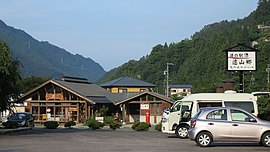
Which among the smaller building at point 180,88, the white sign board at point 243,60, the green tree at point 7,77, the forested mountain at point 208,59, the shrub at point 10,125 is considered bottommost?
the shrub at point 10,125

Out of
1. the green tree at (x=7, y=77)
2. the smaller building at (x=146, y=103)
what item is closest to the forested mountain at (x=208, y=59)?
the smaller building at (x=146, y=103)

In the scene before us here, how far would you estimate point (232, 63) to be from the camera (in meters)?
33.5

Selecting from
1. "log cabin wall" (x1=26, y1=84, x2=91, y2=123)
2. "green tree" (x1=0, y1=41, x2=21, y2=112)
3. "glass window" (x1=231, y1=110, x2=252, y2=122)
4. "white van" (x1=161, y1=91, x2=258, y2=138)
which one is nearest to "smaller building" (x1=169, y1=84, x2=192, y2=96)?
"log cabin wall" (x1=26, y1=84, x2=91, y2=123)

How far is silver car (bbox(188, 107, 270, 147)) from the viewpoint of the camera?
59.8 feet

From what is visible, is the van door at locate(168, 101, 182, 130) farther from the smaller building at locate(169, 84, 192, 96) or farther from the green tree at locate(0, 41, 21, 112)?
the smaller building at locate(169, 84, 192, 96)

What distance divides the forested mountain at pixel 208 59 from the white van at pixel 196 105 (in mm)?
46272

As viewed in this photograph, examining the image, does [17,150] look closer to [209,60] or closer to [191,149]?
[191,149]

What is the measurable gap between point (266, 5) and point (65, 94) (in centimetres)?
10153

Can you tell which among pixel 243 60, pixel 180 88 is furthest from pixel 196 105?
pixel 180 88

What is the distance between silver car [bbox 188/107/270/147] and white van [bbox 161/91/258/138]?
5734 mm

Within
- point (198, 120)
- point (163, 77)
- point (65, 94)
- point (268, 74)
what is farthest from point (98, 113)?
point (163, 77)

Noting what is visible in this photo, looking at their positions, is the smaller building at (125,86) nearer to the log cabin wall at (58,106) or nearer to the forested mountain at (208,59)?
the forested mountain at (208,59)

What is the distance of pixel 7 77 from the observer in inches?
1137

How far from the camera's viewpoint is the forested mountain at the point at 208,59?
8488 cm
